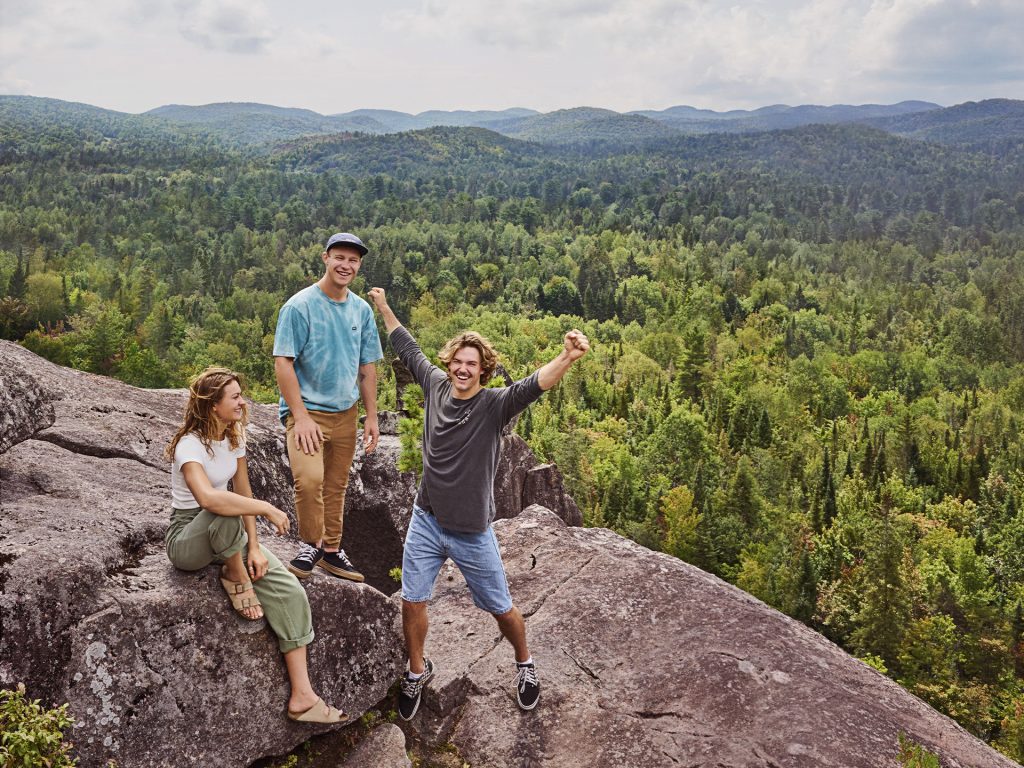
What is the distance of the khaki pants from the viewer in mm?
7801

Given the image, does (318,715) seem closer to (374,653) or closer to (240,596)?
(374,653)

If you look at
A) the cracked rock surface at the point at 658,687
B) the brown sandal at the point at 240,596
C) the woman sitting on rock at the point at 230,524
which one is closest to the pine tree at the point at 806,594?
the cracked rock surface at the point at 658,687

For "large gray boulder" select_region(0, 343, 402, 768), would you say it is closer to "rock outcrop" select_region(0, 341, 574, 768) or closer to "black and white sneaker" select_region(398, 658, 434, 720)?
"rock outcrop" select_region(0, 341, 574, 768)

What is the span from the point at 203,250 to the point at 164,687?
526 feet

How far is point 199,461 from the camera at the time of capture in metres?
6.33

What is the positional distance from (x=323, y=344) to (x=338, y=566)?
88.9 inches

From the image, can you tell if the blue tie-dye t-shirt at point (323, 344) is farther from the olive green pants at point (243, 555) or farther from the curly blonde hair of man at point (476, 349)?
the olive green pants at point (243, 555)

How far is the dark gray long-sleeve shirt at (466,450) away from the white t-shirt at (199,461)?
1.69 m

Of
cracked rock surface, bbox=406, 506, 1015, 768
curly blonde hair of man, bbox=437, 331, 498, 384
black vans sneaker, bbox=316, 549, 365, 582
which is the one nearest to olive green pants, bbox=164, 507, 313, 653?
black vans sneaker, bbox=316, 549, 365, 582

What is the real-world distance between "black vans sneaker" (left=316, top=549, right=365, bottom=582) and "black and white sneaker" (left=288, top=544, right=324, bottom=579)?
0.35 metres

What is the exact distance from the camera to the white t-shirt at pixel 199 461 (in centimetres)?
631

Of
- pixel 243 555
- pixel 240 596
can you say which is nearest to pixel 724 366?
pixel 243 555

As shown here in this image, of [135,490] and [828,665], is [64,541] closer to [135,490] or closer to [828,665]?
[135,490]

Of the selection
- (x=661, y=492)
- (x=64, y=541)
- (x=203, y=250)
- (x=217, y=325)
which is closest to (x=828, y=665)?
(x=64, y=541)
